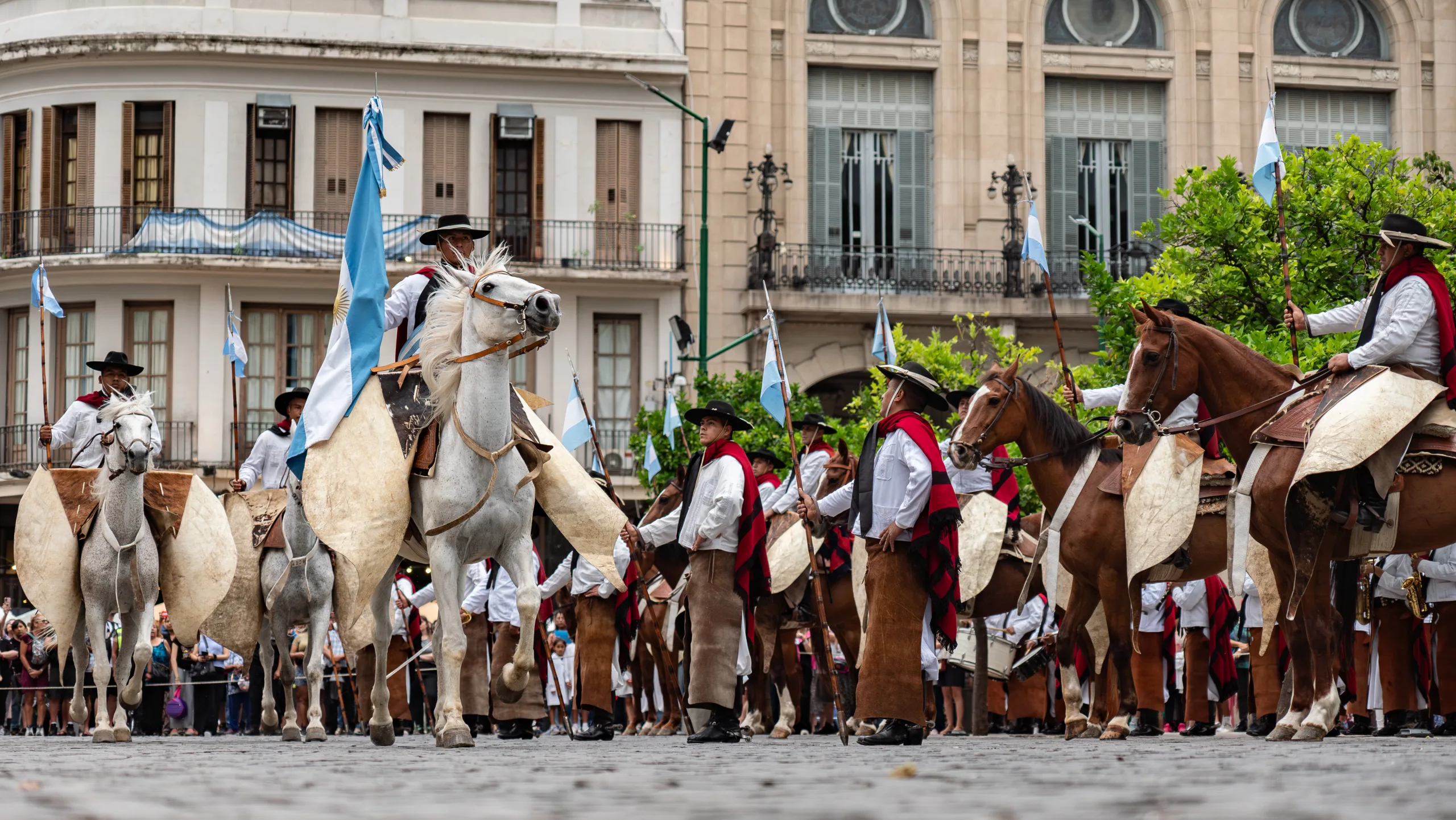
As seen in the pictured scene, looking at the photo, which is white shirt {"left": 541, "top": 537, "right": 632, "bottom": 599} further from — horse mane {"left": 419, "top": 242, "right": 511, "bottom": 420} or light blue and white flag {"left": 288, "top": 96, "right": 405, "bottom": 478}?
horse mane {"left": 419, "top": 242, "right": 511, "bottom": 420}

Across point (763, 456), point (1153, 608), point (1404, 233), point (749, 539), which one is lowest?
point (1153, 608)

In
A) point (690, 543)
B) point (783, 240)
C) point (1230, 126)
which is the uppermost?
point (1230, 126)

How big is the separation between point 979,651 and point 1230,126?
78.4ft

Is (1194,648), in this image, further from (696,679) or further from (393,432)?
(393,432)

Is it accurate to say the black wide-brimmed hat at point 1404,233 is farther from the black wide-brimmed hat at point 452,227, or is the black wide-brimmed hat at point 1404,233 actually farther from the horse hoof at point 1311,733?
the black wide-brimmed hat at point 452,227

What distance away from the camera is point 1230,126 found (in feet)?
123

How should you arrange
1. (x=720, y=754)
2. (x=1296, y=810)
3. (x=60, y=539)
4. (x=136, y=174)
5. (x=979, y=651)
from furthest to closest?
(x=136, y=174) < (x=979, y=651) < (x=60, y=539) < (x=720, y=754) < (x=1296, y=810)

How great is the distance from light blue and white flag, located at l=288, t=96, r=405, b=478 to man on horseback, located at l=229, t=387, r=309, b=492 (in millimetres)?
4002

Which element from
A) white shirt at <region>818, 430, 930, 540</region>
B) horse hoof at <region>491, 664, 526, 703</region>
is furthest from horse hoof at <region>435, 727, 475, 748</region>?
white shirt at <region>818, 430, 930, 540</region>

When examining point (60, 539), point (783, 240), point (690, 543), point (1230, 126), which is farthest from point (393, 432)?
point (1230, 126)

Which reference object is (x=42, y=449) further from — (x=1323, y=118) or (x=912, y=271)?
(x=1323, y=118)

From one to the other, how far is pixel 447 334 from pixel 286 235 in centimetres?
2389

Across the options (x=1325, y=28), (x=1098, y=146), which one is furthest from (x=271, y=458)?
(x=1325, y=28)

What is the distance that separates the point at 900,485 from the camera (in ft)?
38.6
